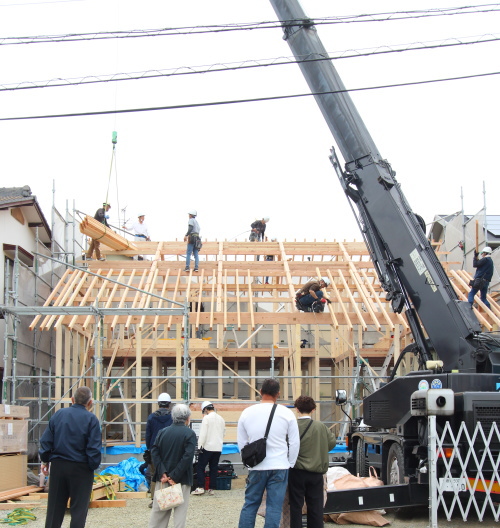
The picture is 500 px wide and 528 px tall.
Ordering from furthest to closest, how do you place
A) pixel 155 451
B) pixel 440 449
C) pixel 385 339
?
pixel 385 339, pixel 440 449, pixel 155 451

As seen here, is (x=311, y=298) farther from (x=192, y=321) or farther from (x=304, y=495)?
(x=304, y=495)

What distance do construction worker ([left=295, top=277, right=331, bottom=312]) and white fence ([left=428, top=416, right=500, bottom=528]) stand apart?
22.8 feet

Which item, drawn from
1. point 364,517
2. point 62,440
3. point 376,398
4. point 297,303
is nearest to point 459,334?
point 376,398

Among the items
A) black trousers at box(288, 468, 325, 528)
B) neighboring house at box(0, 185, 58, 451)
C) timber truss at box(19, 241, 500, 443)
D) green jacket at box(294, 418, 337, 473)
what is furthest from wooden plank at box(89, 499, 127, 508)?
neighboring house at box(0, 185, 58, 451)

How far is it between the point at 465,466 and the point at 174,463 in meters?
3.08

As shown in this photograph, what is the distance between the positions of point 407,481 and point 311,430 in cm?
Answer: 227

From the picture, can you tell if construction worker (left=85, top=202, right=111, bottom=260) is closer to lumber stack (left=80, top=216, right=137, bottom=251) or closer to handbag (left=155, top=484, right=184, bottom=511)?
lumber stack (left=80, top=216, right=137, bottom=251)

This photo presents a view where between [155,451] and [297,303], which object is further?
[297,303]

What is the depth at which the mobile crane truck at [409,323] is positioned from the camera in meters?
7.98

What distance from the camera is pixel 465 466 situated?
768cm

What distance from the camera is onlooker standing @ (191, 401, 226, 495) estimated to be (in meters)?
11.0

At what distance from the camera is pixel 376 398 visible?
935cm

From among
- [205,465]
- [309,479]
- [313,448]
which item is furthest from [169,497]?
[205,465]

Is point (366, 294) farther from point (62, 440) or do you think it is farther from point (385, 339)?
point (62, 440)
